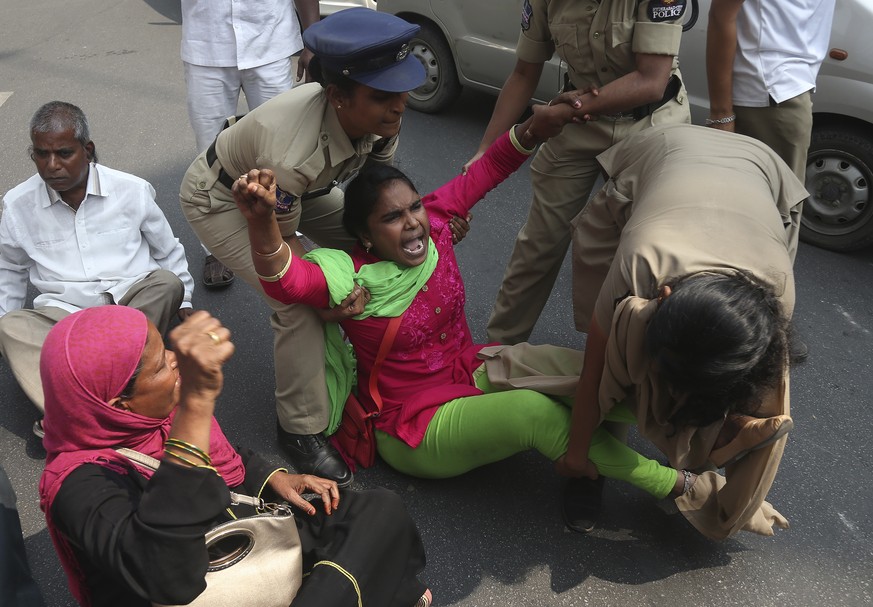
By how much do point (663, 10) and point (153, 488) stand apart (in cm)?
208

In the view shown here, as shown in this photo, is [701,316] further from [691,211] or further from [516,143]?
[516,143]

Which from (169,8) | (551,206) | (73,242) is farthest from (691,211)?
(169,8)

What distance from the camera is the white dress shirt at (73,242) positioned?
10.8 ft

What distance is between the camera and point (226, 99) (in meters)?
4.01

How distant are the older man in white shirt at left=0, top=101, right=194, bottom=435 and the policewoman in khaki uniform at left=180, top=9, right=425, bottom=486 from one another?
0.62m

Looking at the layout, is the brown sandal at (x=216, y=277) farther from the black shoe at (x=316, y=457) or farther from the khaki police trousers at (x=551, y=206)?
the khaki police trousers at (x=551, y=206)

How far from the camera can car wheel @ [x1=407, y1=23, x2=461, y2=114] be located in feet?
18.4

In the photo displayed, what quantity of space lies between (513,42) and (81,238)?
2.99 meters

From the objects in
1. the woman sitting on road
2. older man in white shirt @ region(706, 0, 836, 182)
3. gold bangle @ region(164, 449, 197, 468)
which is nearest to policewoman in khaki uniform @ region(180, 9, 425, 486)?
the woman sitting on road

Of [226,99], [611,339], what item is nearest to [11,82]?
[226,99]

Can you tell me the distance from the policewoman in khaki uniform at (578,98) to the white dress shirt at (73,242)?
1515mm

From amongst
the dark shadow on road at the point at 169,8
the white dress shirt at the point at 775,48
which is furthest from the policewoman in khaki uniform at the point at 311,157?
the dark shadow on road at the point at 169,8

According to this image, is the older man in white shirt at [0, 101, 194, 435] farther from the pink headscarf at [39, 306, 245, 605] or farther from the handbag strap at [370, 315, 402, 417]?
the pink headscarf at [39, 306, 245, 605]

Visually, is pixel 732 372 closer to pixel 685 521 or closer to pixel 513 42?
pixel 685 521
